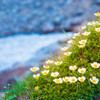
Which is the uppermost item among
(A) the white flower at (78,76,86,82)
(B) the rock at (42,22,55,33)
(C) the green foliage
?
(A) the white flower at (78,76,86,82)

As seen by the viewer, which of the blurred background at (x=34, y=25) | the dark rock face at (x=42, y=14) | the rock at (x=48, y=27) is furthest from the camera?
the dark rock face at (x=42, y=14)

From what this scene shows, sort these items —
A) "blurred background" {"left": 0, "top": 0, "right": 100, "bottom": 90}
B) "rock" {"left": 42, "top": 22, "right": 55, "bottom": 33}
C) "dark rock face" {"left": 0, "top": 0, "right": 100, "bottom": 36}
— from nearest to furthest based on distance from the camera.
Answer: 1. "blurred background" {"left": 0, "top": 0, "right": 100, "bottom": 90}
2. "rock" {"left": 42, "top": 22, "right": 55, "bottom": 33}
3. "dark rock face" {"left": 0, "top": 0, "right": 100, "bottom": 36}

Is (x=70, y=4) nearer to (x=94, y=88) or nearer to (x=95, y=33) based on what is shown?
(x=95, y=33)

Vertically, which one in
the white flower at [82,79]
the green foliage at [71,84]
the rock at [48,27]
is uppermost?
the white flower at [82,79]

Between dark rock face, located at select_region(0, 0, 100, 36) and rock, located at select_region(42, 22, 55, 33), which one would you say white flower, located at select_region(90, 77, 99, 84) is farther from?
rock, located at select_region(42, 22, 55, 33)

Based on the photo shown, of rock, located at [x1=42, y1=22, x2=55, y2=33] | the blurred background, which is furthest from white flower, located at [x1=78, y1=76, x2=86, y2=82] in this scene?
rock, located at [x1=42, y1=22, x2=55, y2=33]

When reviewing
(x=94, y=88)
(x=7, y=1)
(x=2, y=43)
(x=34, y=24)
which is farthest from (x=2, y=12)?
(x=94, y=88)

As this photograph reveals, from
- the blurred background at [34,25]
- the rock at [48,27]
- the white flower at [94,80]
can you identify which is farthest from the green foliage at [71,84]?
the rock at [48,27]

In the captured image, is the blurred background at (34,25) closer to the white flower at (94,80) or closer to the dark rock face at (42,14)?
the dark rock face at (42,14)

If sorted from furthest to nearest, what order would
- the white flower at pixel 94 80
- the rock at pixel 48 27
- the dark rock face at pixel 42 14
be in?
1. the dark rock face at pixel 42 14
2. the rock at pixel 48 27
3. the white flower at pixel 94 80
